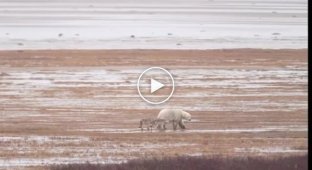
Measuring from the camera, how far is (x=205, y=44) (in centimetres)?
5025

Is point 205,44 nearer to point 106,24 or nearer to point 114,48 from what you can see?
point 114,48

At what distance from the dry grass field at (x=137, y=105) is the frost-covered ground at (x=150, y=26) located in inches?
158

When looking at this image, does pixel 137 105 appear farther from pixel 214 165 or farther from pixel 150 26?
pixel 150 26

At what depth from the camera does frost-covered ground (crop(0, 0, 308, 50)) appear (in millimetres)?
50594

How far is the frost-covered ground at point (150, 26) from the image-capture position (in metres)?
50.6

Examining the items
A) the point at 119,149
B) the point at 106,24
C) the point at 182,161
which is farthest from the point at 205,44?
the point at 182,161

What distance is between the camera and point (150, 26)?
60.1 m
